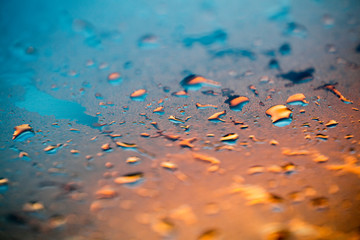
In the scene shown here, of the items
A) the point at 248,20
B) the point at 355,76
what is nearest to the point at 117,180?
the point at 248,20

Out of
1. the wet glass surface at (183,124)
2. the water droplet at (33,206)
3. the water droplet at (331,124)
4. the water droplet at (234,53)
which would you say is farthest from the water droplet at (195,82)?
the water droplet at (33,206)

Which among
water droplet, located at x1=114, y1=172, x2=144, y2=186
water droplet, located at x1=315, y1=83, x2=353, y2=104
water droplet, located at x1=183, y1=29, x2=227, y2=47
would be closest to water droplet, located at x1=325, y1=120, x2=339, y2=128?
water droplet, located at x1=315, y1=83, x2=353, y2=104

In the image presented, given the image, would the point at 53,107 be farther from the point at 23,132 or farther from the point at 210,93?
the point at 210,93

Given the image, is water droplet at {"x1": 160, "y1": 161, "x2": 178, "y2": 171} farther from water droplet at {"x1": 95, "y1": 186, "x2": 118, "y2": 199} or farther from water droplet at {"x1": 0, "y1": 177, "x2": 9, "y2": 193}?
water droplet at {"x1": 0, "y1": 177, "x2": 9, "y2": 193}

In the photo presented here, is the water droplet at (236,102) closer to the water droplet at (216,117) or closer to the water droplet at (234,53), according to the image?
the water droplet at (216,117)

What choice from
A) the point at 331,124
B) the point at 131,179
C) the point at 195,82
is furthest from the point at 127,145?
the point at 331,124

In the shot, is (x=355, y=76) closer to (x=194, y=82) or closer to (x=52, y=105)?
(x=194, y=82)

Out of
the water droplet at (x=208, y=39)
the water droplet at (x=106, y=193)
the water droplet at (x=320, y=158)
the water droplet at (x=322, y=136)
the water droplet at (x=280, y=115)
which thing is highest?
the water droplet at (x=208, y=39)
